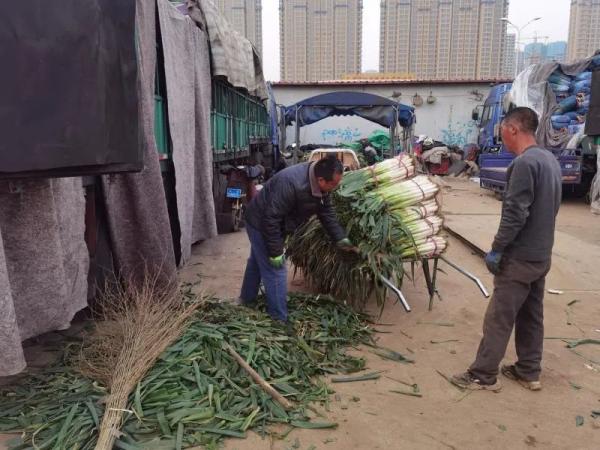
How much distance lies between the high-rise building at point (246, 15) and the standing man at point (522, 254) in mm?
33296

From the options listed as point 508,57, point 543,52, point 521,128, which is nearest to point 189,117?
point 521,128

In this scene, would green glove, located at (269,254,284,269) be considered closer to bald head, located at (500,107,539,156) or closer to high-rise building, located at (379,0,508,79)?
bald head, located at (500,107,539,156)

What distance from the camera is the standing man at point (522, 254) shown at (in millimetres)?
3293

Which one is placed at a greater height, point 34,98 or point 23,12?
point 23,12

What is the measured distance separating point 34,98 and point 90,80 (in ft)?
0.99

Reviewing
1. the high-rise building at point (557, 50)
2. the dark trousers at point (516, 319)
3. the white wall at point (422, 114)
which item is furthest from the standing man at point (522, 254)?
the high-rise building at point (557, 50)

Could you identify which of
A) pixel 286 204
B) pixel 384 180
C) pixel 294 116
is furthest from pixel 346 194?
pixel 294 116

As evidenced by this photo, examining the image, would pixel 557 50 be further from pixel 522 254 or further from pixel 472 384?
pixel 472 384

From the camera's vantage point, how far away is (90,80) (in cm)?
260

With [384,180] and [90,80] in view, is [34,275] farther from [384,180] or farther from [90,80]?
[384,180]

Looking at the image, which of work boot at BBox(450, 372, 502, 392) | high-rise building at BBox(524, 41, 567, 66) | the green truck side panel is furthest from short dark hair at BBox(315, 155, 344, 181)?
high-rise building at BBox(524, 41, 567, 66)

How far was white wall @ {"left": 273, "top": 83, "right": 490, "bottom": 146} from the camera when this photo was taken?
73.4 feet

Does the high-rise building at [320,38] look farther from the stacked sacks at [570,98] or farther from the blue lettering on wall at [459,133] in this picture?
the stacked sacks at [570,98]

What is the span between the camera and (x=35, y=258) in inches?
123
